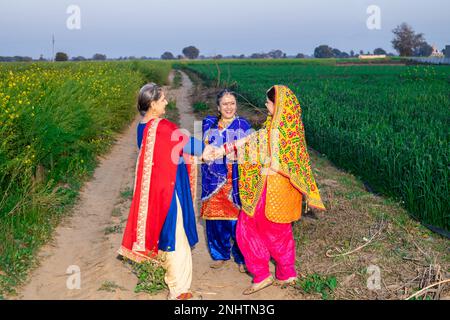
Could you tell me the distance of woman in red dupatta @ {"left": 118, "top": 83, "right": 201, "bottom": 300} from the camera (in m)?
4.18

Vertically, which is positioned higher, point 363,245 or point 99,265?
point 363,245

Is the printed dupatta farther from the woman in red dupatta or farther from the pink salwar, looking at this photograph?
the woman in red dupatta

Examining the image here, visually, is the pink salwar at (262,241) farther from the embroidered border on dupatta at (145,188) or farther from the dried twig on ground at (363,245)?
the embroidered border on dupatta at (145,188)

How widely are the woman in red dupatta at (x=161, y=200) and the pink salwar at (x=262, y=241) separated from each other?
0.48 meters

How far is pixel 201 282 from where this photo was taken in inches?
191

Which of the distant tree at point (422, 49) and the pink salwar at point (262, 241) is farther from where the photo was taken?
the distant tree at point (422, 49)

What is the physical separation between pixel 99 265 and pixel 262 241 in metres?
1.66

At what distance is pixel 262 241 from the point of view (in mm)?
4523

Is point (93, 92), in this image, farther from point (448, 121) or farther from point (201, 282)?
point (201, 282)

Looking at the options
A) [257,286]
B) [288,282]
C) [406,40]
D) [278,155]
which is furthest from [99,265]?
[406,40]

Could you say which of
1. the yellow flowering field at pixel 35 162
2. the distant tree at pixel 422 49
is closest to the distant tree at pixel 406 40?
the distant tree at pixel 422 49

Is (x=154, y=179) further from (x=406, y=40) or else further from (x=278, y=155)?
(x=406, y=40)

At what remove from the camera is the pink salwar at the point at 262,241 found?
14.7ft
